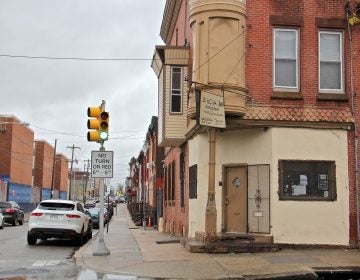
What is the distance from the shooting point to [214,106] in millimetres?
15047

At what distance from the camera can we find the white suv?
19.7 metres

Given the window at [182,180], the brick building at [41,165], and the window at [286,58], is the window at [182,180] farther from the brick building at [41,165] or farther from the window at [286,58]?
the brick building at [41,165]

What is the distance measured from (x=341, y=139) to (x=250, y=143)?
2.73 metres

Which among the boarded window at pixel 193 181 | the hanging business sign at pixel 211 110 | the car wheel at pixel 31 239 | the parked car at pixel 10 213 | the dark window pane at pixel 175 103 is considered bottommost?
the car wheel at pixel 31 239

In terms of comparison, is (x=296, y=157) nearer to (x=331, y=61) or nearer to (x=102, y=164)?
(x=331, y=61)

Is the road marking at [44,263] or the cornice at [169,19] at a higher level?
the cornice at [169,19]

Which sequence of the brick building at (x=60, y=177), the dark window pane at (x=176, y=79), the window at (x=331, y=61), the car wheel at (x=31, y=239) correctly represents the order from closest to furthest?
the window at (x=331, y=61) → the car wheel at (x=31, y=239) → the dark window pane at (x=176, y=79) → the brick building at (x=60, y=177)

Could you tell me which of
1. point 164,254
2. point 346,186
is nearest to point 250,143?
point 346,186

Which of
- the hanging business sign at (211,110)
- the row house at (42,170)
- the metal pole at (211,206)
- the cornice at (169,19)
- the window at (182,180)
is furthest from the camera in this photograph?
the row house at (42,170)

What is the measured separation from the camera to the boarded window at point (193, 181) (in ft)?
58.9

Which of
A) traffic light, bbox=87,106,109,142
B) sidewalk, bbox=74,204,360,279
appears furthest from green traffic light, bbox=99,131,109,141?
sidewalk, bbox=74,204,360,279

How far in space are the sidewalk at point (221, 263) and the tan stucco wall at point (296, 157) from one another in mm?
608

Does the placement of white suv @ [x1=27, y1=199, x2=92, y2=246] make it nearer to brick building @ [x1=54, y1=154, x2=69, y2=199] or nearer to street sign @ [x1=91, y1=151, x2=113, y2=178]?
street sign @ [x1=91, y1=151, x2=113, y2=178]

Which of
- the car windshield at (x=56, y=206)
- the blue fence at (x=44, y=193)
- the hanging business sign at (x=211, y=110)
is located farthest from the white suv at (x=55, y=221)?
the blue fence at (x=44, y=193)
